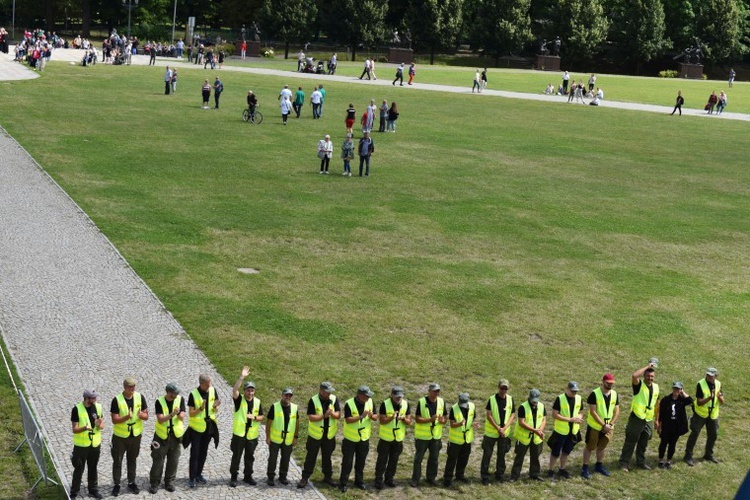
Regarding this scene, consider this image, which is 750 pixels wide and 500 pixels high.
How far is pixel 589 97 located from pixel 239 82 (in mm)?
24169

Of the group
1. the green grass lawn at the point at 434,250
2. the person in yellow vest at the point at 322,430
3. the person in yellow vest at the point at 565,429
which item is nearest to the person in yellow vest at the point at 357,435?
the person in yellow vest at the point at 322,430

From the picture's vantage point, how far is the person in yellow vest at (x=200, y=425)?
44.0 ft

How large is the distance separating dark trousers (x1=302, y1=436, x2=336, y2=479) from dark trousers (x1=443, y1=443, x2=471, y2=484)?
5.34 feet

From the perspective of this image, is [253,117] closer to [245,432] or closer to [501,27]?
[245,432]

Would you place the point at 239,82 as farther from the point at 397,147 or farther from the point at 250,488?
the point at 250,488

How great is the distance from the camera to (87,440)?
500 inches

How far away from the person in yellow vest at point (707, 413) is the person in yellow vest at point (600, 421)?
1.55 m

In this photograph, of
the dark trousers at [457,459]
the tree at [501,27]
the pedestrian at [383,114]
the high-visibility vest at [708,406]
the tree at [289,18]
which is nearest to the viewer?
the dark trousers at [457,459]

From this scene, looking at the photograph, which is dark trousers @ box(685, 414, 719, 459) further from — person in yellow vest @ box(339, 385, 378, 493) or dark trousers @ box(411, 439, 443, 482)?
person in yellow vest @ box(339, 385, 378, 493)

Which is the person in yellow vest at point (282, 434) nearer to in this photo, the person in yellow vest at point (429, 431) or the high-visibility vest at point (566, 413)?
the person in yellow vest at point (429, 431)

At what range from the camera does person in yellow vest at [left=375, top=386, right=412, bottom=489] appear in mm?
13703

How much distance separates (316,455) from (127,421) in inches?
102

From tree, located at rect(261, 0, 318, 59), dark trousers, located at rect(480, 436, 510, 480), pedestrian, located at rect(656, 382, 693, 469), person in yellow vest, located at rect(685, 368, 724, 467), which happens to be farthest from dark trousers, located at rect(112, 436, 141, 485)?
tree, located at rect(261, 0, 318, 59)

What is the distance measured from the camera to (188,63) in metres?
75.2
